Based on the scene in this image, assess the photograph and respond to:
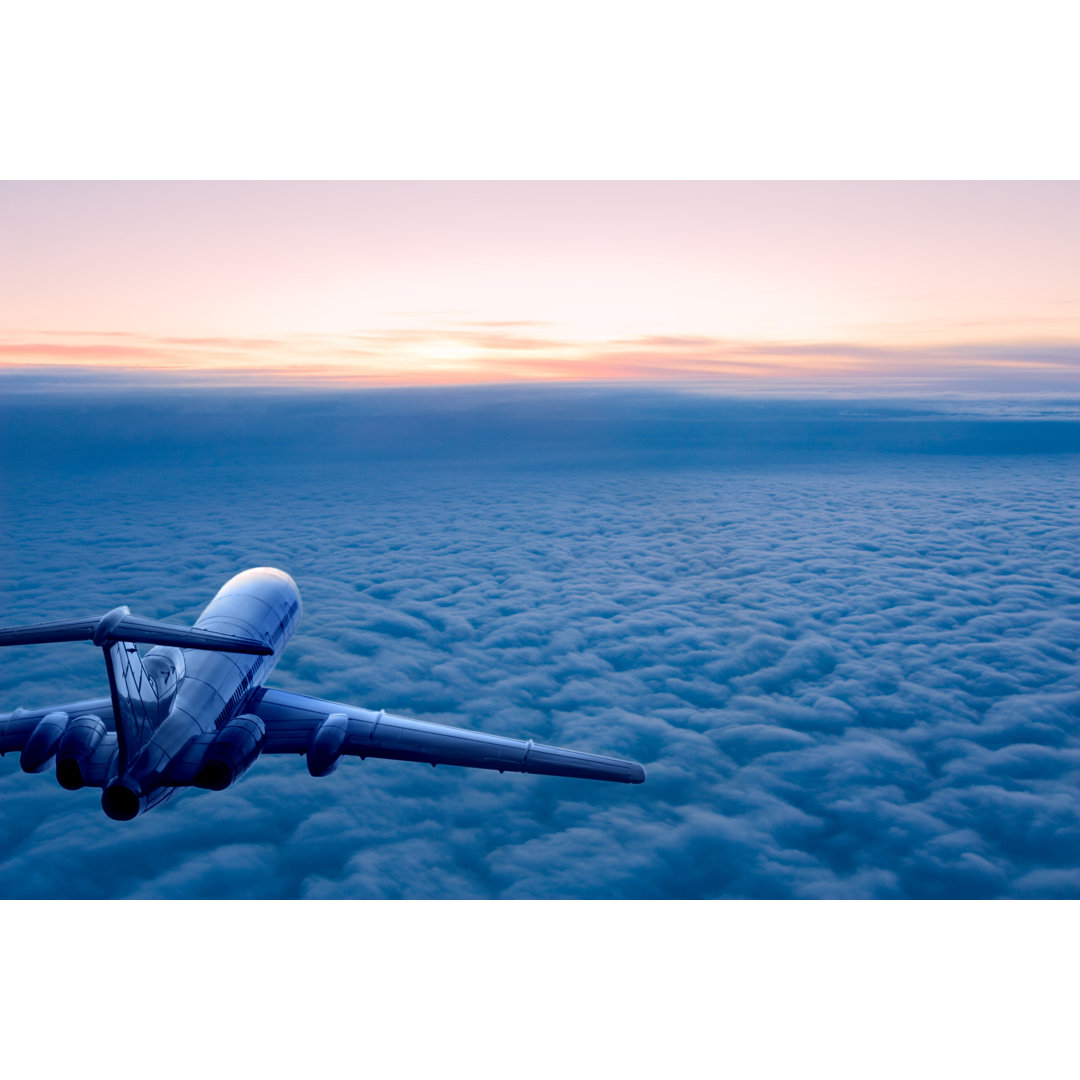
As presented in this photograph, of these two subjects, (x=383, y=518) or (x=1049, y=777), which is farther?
(x=383, y=518)

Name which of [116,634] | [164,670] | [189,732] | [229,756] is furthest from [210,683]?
[116,634]

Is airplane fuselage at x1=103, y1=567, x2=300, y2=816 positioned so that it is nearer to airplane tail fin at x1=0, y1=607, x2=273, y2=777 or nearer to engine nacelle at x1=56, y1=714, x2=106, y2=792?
airplane tail fin at x1=0, y1=607, x2=273, y2=777

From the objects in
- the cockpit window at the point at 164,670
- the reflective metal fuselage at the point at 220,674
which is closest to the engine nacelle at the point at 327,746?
the reflective metal fuselage at the point at 220,674

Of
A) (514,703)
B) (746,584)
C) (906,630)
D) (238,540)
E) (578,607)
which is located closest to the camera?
(514,703)

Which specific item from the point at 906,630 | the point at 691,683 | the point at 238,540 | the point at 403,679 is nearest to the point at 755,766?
the point at 691,683

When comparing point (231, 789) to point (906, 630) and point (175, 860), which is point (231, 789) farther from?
point (906, 630)

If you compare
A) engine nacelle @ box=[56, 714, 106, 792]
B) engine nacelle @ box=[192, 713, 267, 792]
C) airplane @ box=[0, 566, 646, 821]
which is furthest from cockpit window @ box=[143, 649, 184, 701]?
engine nacelle @ box=[192, 713, 267, 792]
